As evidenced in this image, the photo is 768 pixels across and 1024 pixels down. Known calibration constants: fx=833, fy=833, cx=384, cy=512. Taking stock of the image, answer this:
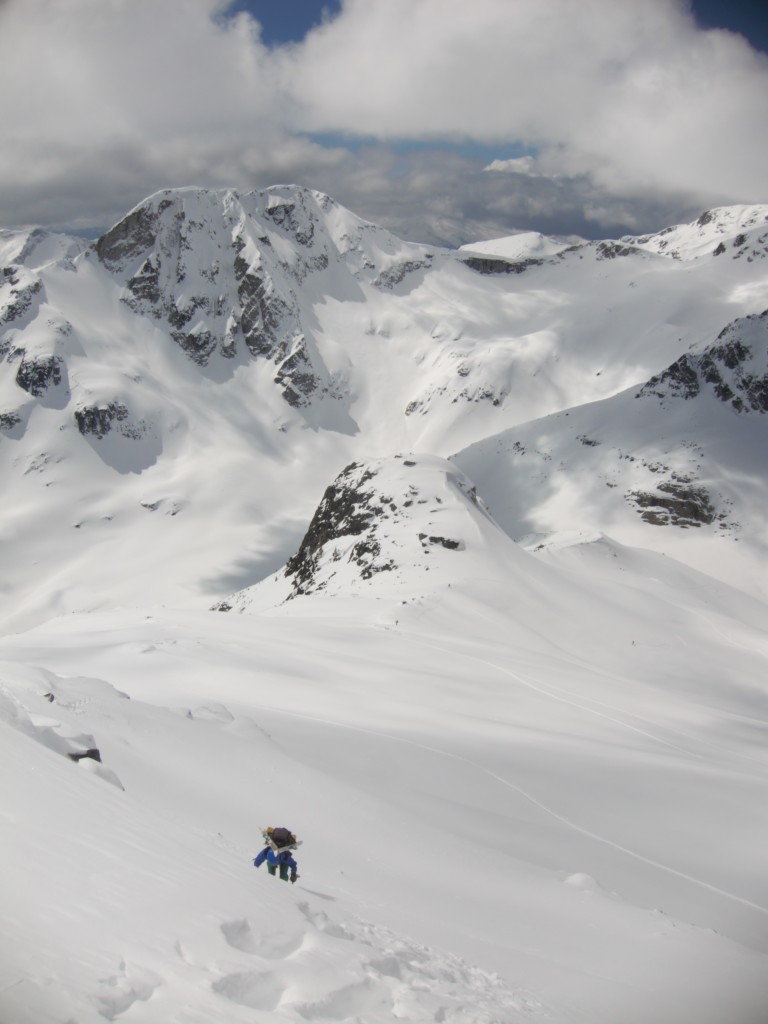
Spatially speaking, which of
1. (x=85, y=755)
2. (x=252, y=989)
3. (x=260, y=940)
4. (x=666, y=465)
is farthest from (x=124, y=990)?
(x=666, y=465)

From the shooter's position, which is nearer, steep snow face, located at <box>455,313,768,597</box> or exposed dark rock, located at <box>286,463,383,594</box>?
exposed dark rock, located at <box>286,463,383,594</box>

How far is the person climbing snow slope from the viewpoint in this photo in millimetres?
9789

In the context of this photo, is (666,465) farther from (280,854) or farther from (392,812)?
(280,854)

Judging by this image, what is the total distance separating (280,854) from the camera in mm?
9867

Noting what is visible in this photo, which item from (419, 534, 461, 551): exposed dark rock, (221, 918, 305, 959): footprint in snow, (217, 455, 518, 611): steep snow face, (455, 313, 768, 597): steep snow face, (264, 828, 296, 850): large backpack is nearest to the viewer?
(221, 918, 305, 959): footprint in snow

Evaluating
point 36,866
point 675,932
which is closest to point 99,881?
point 36,866

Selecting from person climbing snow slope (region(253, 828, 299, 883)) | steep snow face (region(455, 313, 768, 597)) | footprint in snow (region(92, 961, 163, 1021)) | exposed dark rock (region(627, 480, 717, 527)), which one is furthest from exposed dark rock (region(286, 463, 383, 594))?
exposed dark rock (region(627, 480, 717, 527))

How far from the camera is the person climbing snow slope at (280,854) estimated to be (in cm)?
979

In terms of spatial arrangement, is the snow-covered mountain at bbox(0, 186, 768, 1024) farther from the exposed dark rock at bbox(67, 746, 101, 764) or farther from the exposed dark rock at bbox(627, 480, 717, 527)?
the exposed dark rock at bbox(627, 480, 717, 527)

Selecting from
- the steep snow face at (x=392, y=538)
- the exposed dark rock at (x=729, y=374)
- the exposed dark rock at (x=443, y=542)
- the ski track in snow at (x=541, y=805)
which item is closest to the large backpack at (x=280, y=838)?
the ski track in snow at (x=541, y=805)

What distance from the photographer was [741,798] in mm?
20812

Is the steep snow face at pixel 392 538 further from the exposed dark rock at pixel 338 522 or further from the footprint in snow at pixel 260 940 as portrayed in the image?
the footprint in snow at pixel 260 940

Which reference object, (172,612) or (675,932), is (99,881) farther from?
(172,612)

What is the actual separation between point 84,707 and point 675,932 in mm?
10786
